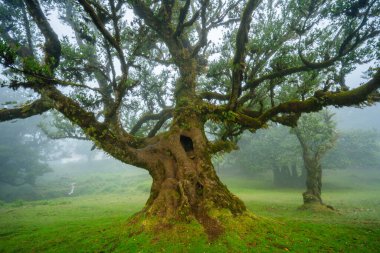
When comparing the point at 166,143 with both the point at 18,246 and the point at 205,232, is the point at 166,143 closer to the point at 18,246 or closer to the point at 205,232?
the point at 205,232

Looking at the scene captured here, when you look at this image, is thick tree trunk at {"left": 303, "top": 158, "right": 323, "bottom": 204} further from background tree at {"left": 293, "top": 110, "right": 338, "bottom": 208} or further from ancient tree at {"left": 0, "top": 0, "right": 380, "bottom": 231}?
ancient tree at {"left": 0, "top": 0, "right": 380, "bottom": 231}

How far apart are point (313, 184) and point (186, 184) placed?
15.4 metres

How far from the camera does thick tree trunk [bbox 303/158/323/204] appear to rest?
20234mm

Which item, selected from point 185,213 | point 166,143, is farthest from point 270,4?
point 185,213

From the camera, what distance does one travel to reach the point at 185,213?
8875 millimetres

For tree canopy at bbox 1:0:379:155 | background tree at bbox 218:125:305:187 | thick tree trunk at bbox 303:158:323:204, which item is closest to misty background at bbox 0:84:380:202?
background tree at bbox 218:125:305:187

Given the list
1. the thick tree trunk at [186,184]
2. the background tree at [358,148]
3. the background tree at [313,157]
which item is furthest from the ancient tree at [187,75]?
the background tree at [358,148]

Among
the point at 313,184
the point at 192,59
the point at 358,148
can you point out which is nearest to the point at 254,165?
the point at 358,148

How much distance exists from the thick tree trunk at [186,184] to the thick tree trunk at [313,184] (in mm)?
12857

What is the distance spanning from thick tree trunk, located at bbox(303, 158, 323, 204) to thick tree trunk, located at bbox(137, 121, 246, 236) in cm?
1286

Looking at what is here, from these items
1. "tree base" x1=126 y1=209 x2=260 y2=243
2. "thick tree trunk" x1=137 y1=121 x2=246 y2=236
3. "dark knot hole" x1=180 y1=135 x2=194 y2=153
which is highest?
"dark knot hole" x1=180 y1=135 x2=194 y2=153

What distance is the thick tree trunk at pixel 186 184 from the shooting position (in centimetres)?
905

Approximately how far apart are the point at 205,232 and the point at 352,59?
1018 centimetres

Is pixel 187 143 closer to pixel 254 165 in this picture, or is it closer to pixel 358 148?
pixel 254 165
